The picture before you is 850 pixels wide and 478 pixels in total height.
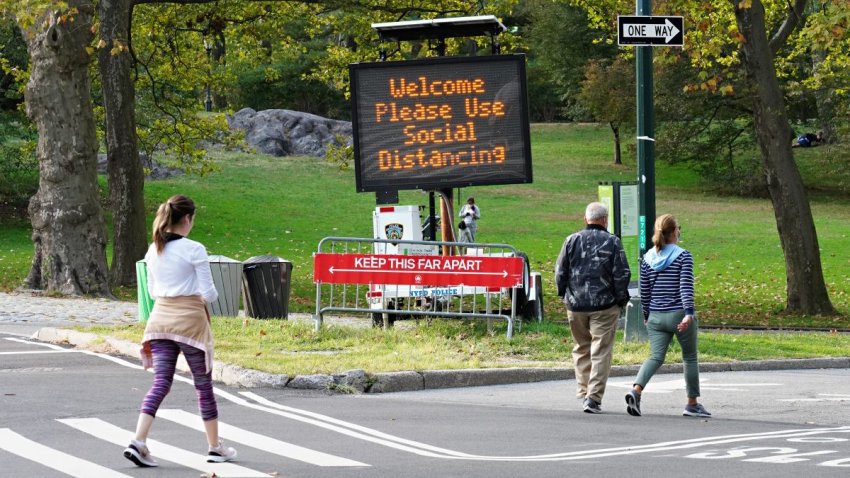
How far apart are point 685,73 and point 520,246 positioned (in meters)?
22.2

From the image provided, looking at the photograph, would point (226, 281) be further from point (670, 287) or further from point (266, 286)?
point (670, 287)

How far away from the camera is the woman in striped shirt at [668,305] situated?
10906 millimetres

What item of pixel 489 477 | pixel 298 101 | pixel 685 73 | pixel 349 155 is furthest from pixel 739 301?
pixel 298 101

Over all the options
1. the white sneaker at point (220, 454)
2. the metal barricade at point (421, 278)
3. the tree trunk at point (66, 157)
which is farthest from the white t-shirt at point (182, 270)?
the tree trunk at point (66, 157)

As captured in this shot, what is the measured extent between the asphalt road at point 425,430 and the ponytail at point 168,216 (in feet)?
4.76

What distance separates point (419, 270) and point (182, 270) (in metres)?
6.48

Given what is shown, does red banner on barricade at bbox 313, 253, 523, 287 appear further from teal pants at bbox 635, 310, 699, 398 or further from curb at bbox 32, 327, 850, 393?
teal pants at bbox 635, 310, 699, 398

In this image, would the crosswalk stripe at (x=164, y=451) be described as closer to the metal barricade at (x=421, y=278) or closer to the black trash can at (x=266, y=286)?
the metal barricade at (x=421, y=278)

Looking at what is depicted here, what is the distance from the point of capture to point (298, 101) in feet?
248

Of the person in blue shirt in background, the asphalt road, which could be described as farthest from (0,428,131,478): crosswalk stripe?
the person in blue shirt in background

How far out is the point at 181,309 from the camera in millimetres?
8367

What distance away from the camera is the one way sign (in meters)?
14.1

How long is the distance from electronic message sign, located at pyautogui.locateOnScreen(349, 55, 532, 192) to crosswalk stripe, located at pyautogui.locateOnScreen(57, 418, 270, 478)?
22.9 feet

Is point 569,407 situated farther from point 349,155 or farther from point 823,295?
point 349,155
